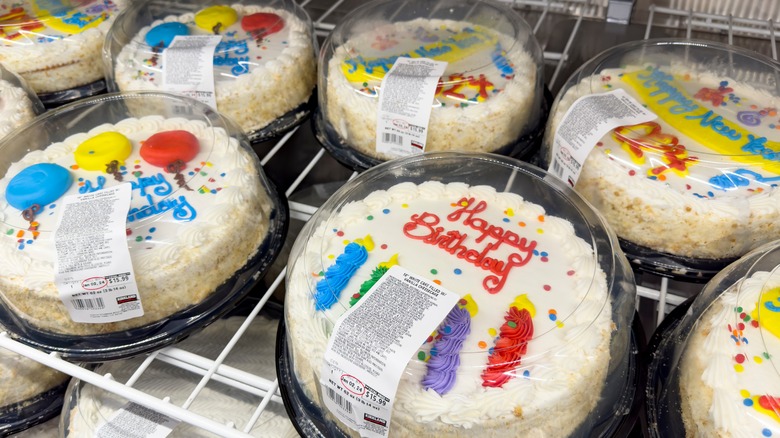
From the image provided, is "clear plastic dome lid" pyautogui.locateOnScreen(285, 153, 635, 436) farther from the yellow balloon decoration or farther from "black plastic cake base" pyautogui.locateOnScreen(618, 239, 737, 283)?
the yellow balloon decoration

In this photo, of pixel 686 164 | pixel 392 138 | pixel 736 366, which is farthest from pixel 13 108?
pixel 736 366

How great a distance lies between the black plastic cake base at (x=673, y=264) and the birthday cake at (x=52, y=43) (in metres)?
1.46

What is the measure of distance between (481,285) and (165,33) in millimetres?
1113

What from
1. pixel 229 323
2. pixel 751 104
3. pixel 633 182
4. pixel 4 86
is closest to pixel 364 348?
pixel 633 182

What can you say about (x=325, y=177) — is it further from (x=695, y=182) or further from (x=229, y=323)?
(x=695, y=182)

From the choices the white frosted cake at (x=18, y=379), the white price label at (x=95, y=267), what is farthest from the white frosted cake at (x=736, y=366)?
the white frosted cake at (x=18, y=379)

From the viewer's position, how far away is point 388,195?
131 cm

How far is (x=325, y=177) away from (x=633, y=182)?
1.17 m

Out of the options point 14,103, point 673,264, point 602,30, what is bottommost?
point 673,264

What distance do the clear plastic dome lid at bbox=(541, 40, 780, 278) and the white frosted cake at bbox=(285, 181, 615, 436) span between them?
16cm

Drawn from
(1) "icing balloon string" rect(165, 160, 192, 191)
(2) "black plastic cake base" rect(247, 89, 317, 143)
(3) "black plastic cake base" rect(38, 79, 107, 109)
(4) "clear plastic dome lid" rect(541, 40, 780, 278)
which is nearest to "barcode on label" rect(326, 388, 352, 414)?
Answer: (1) "icing balloon string" rect(165, 160, 192, 191)

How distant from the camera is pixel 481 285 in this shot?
1.10 m

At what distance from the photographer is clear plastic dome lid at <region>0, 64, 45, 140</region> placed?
5.17 feet

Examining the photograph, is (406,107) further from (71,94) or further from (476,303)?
(71,94)
